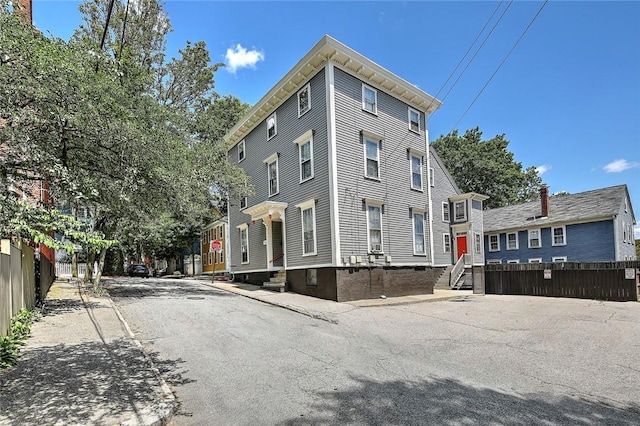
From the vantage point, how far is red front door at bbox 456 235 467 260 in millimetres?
26000

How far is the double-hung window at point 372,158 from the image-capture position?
15883 mm

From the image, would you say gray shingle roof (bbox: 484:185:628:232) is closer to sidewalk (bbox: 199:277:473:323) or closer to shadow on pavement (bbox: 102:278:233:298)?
sidewalk (bbox: 199:277:473:323)

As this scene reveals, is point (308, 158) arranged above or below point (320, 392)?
above

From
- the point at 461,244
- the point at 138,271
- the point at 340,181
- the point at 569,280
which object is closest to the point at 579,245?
the point at 461,244

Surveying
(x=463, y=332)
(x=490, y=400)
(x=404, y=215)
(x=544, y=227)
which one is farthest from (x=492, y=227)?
(x=490, y=400)

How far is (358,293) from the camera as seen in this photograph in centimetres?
1442

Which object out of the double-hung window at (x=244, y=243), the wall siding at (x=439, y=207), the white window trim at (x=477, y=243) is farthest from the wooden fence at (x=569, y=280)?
the double-hung window at (x=244, y=243)

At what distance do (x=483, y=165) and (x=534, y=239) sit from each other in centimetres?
1569

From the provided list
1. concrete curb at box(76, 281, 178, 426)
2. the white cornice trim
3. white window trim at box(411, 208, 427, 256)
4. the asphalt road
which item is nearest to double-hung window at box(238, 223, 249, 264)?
the white cornice trim

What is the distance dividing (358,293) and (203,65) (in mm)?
16679

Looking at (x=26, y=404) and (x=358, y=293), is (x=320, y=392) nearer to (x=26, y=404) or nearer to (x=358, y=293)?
(x=26, y=404)

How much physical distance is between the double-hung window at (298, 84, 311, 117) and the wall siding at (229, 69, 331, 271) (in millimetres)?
200

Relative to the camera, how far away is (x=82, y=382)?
16.8ft

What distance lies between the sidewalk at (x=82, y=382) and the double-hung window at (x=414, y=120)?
48.1 feet
